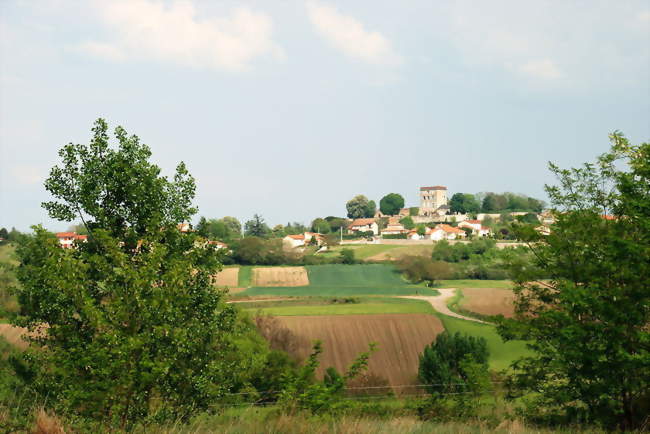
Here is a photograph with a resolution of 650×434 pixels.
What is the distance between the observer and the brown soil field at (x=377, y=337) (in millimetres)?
44562

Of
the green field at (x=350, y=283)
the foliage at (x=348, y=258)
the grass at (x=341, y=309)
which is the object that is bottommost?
the grass at (x=341, y=309)

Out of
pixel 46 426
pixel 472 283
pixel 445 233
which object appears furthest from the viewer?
pixel 445 233

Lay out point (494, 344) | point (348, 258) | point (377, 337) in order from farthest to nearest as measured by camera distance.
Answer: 1. point (348, 258)
2. point (377, 337)
3. point (494, 344)

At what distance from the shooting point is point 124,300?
10.9 metres

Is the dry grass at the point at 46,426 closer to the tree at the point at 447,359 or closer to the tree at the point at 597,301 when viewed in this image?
the tree at the point at 597,301

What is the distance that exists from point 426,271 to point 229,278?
3197 cm

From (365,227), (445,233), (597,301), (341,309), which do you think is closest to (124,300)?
(597,301)

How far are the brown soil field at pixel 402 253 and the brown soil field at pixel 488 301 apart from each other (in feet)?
120

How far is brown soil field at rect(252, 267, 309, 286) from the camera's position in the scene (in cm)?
9206

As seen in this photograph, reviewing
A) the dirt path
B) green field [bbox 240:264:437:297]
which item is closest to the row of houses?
green field [bbox 240:264:437:297]

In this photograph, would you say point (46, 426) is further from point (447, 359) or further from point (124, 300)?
point (447, 359)

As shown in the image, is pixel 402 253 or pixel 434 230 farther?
pixel 434 230

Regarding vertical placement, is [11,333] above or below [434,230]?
below

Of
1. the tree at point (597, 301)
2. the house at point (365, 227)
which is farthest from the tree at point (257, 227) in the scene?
the tree at point (597, 301)
